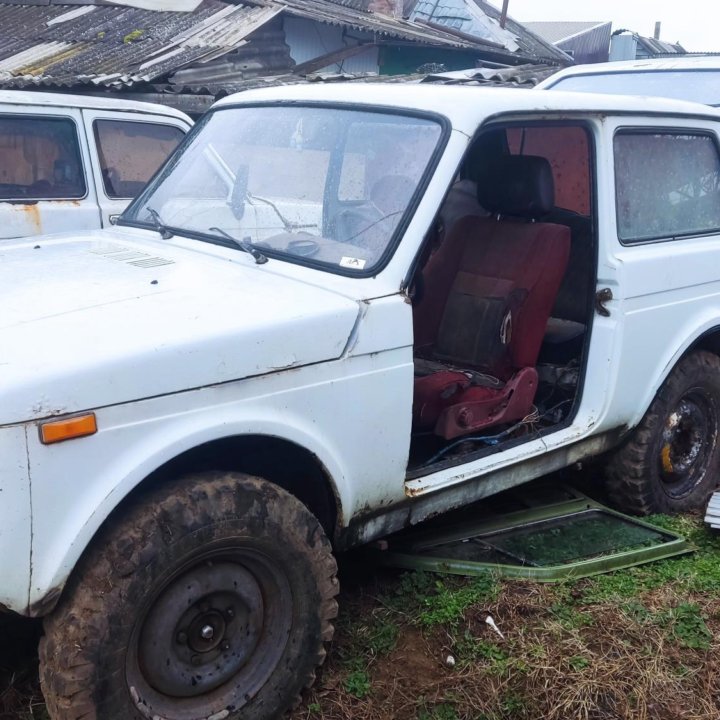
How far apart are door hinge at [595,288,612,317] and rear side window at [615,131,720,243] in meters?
0.27

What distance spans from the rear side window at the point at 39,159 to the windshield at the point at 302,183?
8.60 ft

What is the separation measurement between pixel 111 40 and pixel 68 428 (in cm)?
1199

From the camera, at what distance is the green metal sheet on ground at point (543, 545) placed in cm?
349

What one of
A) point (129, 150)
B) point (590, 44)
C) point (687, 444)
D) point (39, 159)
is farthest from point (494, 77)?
point (590, 44)

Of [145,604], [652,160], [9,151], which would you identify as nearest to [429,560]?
[145,604]

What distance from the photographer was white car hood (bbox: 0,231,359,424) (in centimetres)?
225

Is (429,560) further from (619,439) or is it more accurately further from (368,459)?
(619,439)

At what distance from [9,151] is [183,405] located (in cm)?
428

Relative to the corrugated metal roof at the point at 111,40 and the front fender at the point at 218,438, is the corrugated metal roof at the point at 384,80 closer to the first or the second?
the corrugated metal roof at the point at 111,40

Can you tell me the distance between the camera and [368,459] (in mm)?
2934

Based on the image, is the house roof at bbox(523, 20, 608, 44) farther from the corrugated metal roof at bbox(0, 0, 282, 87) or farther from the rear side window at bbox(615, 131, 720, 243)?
the rear side window at bbox(615, 131, 720, 243)

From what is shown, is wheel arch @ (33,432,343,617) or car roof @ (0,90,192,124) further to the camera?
Answer: car roof @ (0,90,192,124)

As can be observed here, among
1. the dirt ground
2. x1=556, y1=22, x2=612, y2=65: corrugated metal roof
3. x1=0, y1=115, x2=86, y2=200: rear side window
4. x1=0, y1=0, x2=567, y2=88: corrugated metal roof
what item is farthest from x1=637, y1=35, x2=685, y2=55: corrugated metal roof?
the dirt ground

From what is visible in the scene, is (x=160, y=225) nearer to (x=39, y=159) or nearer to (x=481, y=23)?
(x=39, y=159)
